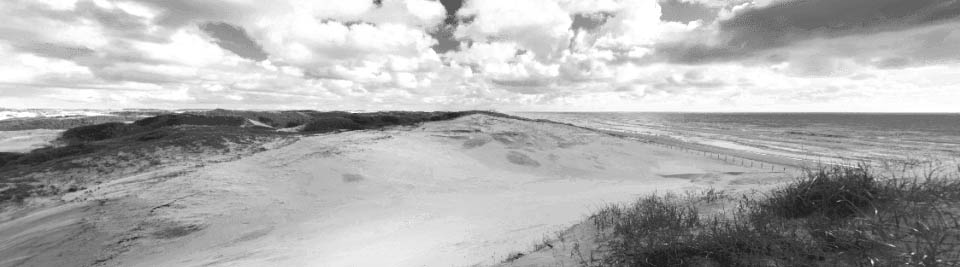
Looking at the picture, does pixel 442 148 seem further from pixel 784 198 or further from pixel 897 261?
pixel 897 261

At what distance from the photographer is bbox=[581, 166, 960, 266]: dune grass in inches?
130

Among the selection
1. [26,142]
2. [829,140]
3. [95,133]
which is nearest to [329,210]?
[95,133]

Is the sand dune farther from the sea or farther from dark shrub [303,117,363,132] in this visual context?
the sea

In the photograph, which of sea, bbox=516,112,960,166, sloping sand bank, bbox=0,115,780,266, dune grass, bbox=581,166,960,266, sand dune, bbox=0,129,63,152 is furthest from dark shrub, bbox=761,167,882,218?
sand dune, bbox=0,129,63,152

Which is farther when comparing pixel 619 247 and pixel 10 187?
pixel 10 187

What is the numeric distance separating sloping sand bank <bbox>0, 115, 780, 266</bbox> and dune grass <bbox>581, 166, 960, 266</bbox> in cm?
239

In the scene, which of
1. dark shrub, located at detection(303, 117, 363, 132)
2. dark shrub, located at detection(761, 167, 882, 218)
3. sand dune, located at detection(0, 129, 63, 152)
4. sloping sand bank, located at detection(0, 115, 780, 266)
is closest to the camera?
dark shrub, located at detection(761, 167, 882, 218)

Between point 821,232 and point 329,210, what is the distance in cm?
1241

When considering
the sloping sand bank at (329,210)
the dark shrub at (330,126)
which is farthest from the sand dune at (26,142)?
the sloping sand bank at (329,210)

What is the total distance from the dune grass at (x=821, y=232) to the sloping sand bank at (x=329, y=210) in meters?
2.39

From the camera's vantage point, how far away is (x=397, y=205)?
13.4 m

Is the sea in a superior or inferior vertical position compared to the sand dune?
inferior

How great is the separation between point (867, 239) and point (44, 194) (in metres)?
21.7

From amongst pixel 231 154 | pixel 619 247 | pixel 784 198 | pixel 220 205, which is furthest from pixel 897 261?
pixel 231 154
